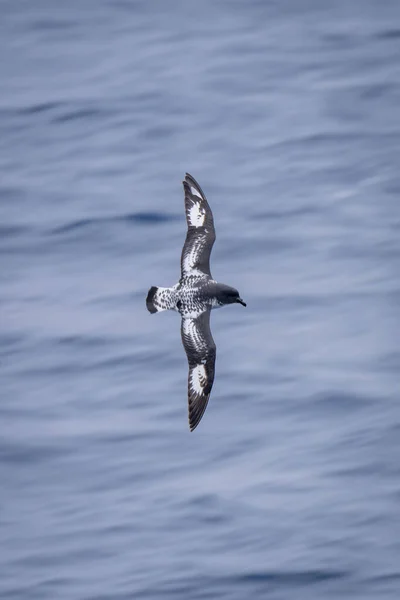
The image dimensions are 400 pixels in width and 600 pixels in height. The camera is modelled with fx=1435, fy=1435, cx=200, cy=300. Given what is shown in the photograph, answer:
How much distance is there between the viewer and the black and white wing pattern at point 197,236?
1631 cm

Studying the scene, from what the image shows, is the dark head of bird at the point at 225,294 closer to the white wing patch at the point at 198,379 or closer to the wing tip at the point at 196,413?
the white wing patch at the point at 198,379

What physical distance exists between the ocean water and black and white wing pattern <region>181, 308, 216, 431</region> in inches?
66.5

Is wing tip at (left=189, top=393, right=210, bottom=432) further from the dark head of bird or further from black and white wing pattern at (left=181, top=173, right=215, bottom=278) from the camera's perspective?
black and white wing pattern at (left=181, top=173, right=215, bottom=278)

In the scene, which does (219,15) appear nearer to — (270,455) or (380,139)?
(380,139)

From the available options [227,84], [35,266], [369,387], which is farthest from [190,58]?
[369,387]

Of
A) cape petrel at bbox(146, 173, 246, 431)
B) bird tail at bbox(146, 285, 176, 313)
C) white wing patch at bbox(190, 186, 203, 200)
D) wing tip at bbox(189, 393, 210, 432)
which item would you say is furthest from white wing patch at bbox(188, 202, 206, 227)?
wing tip at bbox(189, 393, 210, 432)

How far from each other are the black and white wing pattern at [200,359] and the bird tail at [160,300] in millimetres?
289

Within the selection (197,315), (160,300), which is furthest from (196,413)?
(160,300)

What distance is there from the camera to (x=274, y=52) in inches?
1075

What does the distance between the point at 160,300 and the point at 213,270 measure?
4617 mm

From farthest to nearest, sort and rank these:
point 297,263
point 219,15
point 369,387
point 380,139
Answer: point 219,15 → point 380,139 → point 297,263 → point 369,387

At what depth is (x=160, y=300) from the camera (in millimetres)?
15773

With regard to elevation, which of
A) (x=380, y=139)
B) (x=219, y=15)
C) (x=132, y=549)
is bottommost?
(x=132, y=549)

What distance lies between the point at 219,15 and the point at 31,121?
15.8 ft
